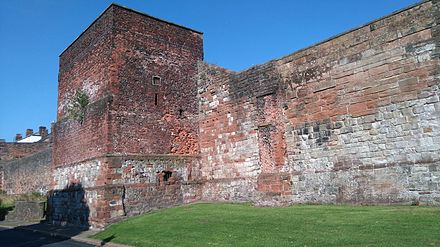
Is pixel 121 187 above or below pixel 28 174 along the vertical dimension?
below

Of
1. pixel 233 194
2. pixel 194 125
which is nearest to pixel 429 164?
pixel 233 194

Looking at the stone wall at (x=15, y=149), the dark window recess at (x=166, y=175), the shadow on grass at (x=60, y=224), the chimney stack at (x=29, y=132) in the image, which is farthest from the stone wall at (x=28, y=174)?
the chimney stack at (x=29, y=132)

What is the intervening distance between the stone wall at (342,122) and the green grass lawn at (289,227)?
0.94 m

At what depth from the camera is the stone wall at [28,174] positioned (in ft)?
89.5

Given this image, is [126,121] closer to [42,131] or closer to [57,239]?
[57,239]

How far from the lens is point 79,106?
1677 centimetres

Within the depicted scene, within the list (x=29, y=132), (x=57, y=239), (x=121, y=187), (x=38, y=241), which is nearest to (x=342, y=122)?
(x=121, y=187)

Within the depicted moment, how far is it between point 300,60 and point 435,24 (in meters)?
4.47

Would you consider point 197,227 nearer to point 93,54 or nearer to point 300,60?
point 300,60

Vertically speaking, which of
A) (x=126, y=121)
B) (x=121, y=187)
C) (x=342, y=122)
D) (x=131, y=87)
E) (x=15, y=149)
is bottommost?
(x=121, y=187)

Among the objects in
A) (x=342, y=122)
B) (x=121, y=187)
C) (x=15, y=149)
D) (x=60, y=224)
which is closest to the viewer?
(x=342, y=122)

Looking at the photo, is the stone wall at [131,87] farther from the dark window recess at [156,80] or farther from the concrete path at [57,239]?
the concrete path at [57,239]

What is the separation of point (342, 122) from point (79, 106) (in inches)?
449

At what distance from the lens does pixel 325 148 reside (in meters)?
12.3
